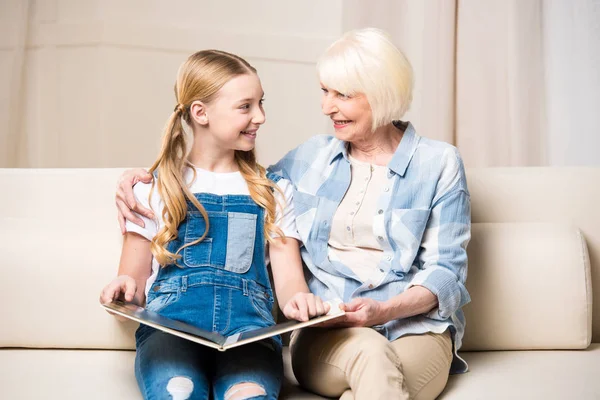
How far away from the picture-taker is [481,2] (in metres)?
3.09

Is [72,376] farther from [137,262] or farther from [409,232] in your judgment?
[409,232]

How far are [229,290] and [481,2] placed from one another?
1983mm

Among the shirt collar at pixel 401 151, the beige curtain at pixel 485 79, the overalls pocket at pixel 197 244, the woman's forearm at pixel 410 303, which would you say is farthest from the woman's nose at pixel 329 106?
the beige curtain at pixel 485 79

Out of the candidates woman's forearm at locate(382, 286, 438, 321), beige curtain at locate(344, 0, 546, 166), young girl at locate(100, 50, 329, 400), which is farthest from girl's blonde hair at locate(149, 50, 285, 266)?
beige curtain at locate(344, 0, 546, 166)

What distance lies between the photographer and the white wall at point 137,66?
359 centimetres

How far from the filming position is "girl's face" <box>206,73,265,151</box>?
1.72 m

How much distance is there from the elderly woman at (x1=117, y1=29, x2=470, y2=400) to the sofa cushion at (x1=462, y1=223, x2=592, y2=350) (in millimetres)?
171

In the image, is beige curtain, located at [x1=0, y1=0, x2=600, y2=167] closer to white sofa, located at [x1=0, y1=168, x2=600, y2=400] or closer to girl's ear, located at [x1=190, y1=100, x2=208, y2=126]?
white sofa, located at [x1=0, y1=168, x2=600, y2=400]

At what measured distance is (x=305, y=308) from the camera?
1.43m

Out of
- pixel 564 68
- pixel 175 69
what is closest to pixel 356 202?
pixel 564 68

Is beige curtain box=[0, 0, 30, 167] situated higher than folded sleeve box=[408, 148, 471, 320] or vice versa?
beige curtain box=[0, 0, 30, 167]

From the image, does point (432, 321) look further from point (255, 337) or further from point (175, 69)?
point (175, 69)

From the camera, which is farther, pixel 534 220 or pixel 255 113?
pixel 534 220

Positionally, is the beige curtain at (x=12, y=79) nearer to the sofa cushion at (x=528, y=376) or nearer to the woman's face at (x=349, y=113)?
the woman's face at (x=349, y=113)
